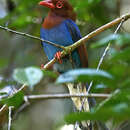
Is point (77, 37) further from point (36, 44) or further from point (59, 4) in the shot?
point (36, 44)

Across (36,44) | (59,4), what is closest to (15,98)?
(59,4)

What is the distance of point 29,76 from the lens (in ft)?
4.99

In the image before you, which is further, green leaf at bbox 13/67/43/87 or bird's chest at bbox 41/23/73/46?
bird's chest at bbox 41/23/73/46

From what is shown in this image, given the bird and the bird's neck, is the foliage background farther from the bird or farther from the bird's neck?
the bird's neck

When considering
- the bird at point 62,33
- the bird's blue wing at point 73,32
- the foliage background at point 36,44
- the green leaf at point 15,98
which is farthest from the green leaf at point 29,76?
the foliage background at point 36,44

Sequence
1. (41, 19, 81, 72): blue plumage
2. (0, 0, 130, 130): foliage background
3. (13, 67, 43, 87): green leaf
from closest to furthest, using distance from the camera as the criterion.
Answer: (13, 67, 43, 87): green leaf → (41, 19, 81, 72): blue plumage → (0, 0, 130, 130): foliage background

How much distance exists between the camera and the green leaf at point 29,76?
1503mm

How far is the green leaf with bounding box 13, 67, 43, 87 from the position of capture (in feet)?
4.93

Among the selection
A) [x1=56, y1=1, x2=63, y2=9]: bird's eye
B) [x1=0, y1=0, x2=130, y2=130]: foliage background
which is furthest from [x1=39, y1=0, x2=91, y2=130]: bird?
[x1=0, y1=0, x2=130, y2=130]: foliage background

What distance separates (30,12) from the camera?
5.32 m

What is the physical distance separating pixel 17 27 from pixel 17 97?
3.45 metres

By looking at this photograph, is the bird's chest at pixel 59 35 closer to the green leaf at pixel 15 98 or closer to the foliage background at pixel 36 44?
the foliage background at pixel 36 44

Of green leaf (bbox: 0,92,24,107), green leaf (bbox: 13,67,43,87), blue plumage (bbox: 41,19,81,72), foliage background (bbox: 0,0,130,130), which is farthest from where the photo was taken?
foliage background (bbox: 0,0,130,130)

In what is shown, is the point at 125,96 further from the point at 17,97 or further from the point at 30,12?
the point at 30,12
